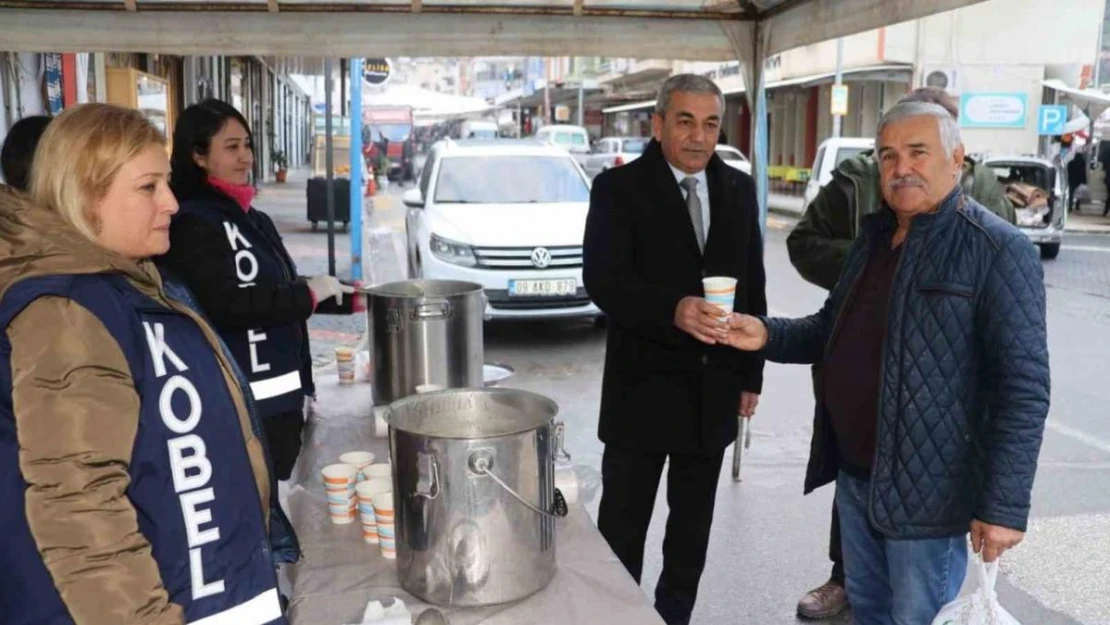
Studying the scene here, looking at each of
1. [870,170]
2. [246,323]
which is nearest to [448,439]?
[246,323]

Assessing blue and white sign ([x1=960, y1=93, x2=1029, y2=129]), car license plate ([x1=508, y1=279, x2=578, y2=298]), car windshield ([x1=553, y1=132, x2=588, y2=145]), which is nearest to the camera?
car license plate ([x1=508, y1=279, x2=578, y2=298])

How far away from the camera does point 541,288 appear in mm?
8188

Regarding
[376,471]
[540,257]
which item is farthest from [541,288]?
[376,471]

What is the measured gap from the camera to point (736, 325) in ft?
8.87

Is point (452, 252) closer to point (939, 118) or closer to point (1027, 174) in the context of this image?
point (939, 118)

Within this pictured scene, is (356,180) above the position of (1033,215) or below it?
above

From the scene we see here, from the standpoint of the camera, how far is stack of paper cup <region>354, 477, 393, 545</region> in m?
2.19

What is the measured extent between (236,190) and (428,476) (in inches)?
55.0

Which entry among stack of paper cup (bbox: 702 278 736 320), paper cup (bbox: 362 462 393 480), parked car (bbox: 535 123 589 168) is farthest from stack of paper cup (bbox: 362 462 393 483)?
parked car (bbox: 535 123 589 168)

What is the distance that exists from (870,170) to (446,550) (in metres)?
2.30

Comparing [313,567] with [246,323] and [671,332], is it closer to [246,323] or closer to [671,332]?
[246,323]

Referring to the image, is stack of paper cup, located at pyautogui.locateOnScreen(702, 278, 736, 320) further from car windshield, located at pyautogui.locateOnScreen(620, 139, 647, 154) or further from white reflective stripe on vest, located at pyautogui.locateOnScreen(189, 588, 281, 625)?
car windshield, located at pyautogui.locateOnScreen(620, 139, 647, 154)

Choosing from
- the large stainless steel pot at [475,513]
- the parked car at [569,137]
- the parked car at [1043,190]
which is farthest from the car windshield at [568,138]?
the large stainless steel pot at [475,513]

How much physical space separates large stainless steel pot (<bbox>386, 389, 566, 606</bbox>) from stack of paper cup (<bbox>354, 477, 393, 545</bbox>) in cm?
25
